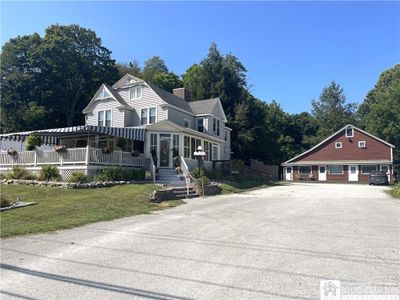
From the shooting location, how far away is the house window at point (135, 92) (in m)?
30.5

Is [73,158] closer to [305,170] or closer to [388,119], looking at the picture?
[305,170]

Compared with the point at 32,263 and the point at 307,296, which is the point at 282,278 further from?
the point at 32,263

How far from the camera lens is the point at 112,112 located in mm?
30375

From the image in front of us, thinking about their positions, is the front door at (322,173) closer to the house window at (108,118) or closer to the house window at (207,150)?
the house window at (207,150)

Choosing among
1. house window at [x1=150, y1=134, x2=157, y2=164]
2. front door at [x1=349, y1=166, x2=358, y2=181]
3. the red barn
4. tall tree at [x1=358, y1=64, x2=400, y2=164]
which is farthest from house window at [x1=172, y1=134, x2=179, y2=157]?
tall tree at [x1=358, y1=64, x2=400, y2=164]

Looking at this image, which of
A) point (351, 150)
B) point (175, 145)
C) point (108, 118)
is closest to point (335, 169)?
point (351, 150)

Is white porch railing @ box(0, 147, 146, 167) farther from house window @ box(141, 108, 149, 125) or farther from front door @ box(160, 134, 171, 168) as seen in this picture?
house window @ box(141, 108, 149, 125)

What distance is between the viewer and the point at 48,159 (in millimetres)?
21031

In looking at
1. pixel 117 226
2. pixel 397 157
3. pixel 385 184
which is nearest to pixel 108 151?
pixel 117 226

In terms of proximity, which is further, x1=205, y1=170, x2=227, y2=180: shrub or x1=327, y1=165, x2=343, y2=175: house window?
x1=327, y1=165, x2=343, y2=175: house window

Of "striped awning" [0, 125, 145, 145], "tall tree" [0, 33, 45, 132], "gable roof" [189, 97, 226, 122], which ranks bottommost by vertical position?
"striped awning" [0, 125, 145, 145]

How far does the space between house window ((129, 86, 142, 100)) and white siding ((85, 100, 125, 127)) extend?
1.53m

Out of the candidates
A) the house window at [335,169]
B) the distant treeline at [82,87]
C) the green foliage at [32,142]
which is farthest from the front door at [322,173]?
the green foliage at [32,142]

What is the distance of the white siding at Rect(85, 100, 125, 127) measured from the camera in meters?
29.9
